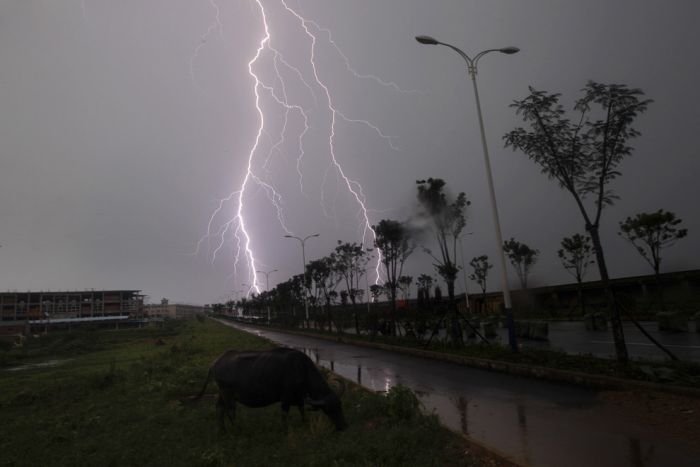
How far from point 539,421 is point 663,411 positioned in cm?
216

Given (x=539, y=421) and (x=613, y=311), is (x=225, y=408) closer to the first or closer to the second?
(x=539, y=421)

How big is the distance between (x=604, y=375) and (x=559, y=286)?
40.6 meters

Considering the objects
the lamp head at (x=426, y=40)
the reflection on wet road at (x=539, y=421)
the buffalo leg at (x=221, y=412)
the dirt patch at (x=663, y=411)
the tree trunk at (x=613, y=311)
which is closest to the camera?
the reflection on wet road at (x=539, y=421)

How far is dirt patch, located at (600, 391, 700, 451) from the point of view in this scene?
19.6 feet

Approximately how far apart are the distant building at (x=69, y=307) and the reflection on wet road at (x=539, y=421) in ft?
358

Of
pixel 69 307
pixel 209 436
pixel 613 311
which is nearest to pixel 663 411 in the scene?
pixel 613 311

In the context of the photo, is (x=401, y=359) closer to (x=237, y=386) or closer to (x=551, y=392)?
(x=551, y=392)

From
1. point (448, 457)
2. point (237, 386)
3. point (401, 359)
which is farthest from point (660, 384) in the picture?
point (401, 359)

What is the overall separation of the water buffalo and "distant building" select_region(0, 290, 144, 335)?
357ft

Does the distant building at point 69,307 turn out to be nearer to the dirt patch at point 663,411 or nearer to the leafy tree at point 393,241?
the leafy tree at point 393,241

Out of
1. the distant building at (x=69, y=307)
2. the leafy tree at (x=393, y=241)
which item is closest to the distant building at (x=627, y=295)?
the leafy tree at (x=393, y=241)

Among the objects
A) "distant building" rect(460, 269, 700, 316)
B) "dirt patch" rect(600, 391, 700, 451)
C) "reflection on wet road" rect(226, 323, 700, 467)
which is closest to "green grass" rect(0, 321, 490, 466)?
"reflection on wet road" rect(226, 323, 700, 467)

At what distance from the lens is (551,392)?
9164 millimetres

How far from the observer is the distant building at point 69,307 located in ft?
336
